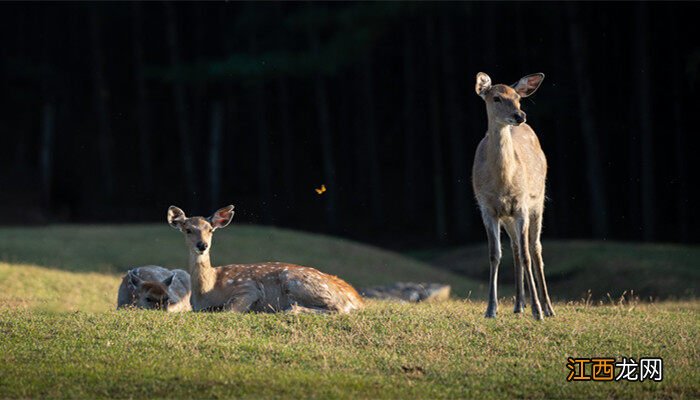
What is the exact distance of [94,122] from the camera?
58812mm

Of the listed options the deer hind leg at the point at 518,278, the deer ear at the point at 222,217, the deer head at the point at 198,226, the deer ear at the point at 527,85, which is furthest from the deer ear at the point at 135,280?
the deer ear at the point at 527,85

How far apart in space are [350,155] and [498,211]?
38198 millimetres

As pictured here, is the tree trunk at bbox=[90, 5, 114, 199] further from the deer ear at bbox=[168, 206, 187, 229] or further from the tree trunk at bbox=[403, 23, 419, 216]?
the deer ear at bbox=[168, 206, 187, 229]

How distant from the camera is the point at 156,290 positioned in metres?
15.8

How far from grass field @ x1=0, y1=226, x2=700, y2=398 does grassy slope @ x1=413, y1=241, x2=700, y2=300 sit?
1032cm

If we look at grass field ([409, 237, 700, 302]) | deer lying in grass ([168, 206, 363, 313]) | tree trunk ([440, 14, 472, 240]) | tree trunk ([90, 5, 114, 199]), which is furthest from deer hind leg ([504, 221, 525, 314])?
tree trunk ([90, 5, 114, 199])

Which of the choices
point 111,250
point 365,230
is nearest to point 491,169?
point 111,250

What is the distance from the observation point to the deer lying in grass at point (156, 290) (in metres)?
15.8

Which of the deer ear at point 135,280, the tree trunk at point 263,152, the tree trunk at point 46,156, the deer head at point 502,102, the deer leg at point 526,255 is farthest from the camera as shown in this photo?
the tree trunk at point 46,156

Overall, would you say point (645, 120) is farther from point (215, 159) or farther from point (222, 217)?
point (222, 217)

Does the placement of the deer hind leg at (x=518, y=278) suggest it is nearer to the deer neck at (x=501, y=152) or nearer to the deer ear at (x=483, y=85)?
the deer neck at (x=501, y=152)

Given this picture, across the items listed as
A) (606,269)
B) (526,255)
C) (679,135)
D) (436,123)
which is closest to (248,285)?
(526,255)

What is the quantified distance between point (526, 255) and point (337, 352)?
3857 mm

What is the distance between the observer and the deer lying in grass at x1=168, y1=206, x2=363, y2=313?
15016mm
